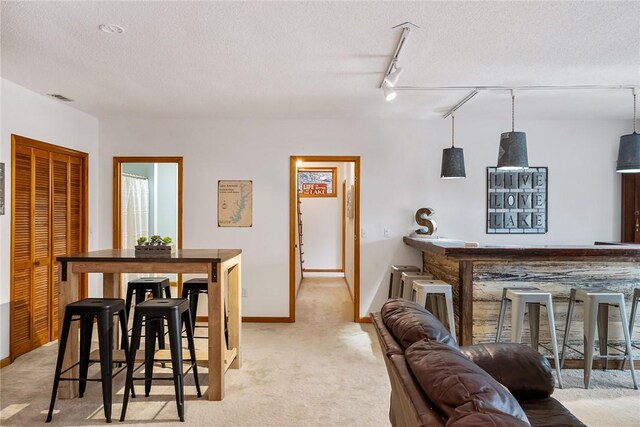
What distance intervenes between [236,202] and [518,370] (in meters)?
3.63

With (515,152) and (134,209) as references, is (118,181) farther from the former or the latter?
(515,152)

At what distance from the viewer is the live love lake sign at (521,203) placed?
495 cm

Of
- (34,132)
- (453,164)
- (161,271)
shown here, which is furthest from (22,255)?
(453,164)

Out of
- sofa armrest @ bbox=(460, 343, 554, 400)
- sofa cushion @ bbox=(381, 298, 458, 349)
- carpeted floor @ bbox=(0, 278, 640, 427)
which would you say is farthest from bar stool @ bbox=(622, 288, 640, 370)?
sofa cushion @ bbox=(381, 298, 458, 349)

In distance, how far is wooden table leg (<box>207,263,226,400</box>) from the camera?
9.24 ft

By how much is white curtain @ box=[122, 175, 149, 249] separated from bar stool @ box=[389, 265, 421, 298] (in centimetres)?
374

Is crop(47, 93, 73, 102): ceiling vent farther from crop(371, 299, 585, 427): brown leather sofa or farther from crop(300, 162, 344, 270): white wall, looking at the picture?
crop(300, 162, 344, 270): white wall

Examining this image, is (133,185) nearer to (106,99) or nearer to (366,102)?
(106,99)

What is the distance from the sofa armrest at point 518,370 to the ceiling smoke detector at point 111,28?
275cm

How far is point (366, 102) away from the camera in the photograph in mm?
4180

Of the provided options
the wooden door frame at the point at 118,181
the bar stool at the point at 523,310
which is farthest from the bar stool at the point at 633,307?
the wooden door frame at the point at 118,181

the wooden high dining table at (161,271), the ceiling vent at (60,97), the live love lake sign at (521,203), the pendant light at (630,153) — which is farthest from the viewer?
the live love lake sign at (521,203)

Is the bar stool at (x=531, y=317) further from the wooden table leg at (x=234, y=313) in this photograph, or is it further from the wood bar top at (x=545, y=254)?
the wooden table leg at (x=234, y=313)

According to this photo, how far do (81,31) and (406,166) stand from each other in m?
3.57
